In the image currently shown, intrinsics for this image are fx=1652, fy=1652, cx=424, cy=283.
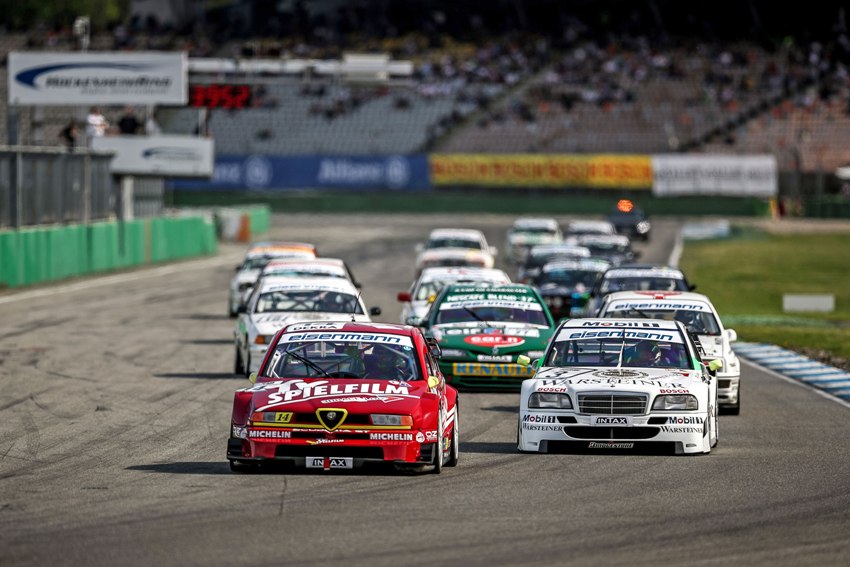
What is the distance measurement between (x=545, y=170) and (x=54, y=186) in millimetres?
A: 36898

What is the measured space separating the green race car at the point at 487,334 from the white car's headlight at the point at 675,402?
17.7 ft

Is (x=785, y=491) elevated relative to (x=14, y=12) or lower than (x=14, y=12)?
lower

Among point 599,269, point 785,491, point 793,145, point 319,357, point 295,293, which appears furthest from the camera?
point 793,145

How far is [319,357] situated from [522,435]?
1872 mm

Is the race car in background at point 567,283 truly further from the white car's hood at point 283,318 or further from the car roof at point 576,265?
the white car's hood at point 283,318

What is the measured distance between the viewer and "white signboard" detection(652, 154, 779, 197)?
7419 cm

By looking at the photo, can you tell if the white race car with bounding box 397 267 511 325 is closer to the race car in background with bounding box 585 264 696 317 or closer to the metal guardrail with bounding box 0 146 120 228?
the race car in background with bounding box 585 264 696 317

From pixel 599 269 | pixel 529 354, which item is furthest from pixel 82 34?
pixel 529 354

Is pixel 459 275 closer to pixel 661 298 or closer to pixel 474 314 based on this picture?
pixel 474 314

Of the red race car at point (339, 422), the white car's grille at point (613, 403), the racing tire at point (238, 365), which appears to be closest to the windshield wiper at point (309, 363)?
the red race car at point (339, 422)

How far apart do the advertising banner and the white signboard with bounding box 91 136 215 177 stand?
26.9 metres

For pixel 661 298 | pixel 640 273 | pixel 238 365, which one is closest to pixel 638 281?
pixel 640 273

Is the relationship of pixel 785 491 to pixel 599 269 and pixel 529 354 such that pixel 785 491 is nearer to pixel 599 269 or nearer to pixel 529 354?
pixel 529 354

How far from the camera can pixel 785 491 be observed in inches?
470
